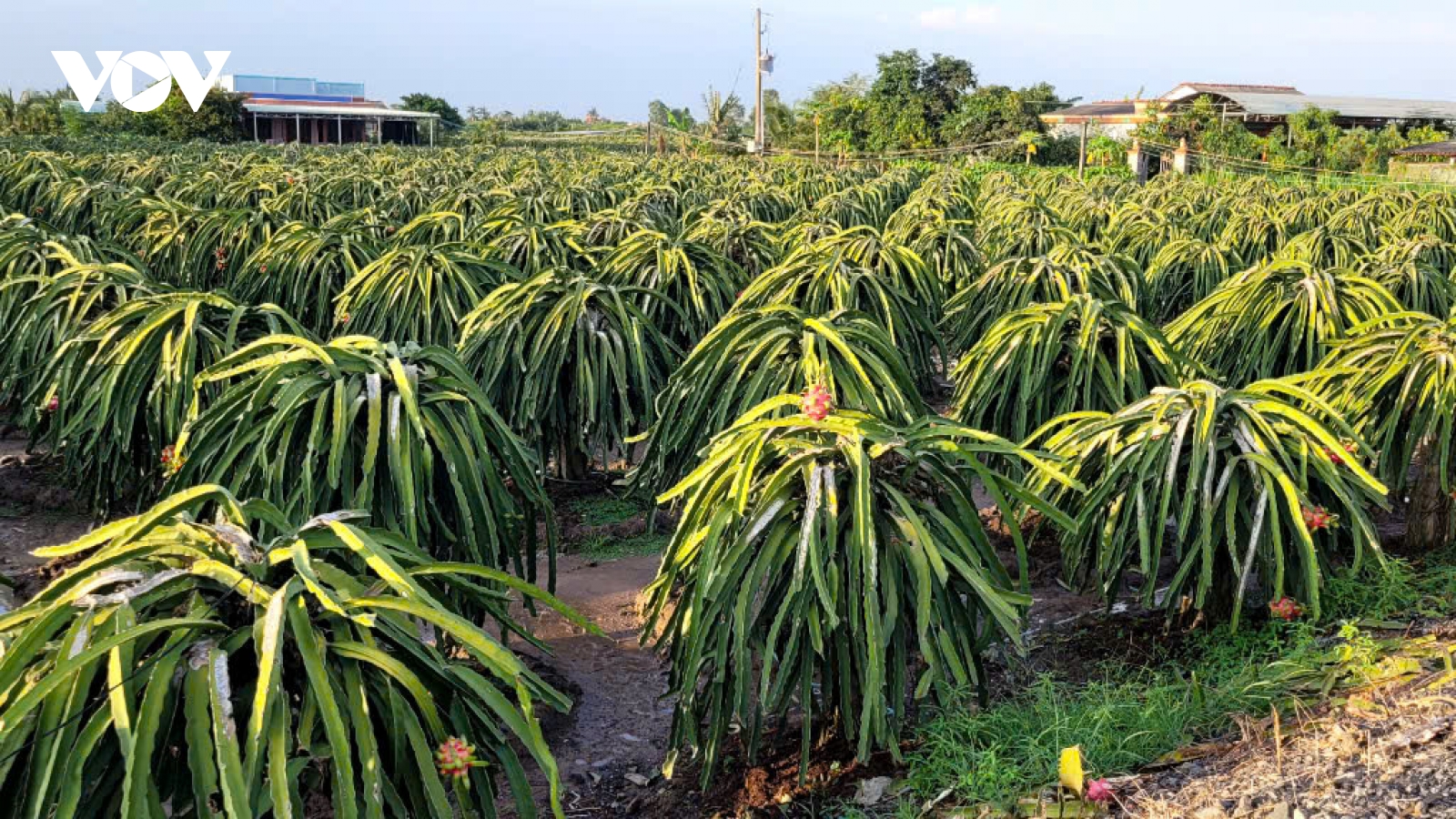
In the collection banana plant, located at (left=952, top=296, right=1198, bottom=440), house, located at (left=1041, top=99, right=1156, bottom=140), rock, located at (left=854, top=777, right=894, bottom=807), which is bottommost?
rock, located at (left=854, top=777, right=894, bottom=807)

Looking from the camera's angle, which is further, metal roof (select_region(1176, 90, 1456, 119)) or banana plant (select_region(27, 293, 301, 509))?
metal roof (select_region(1176, 90, 1456, 119))

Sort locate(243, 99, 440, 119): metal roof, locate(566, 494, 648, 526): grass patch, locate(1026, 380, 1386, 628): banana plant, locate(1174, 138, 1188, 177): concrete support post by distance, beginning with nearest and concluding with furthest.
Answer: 1. locate(1026, 380, 1386, 628): banana plant
2. locate(566, 494, 648, 526): grass patch
3. locate(1174, 138, 1188, 177): concrete support post
4. locate(243, 99, 440, 119): metal roof

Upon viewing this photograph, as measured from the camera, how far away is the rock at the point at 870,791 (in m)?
3.48

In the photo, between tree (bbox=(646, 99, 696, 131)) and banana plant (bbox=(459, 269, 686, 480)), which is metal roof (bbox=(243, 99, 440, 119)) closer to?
tree (bbox=(646, 99, 696, 131))

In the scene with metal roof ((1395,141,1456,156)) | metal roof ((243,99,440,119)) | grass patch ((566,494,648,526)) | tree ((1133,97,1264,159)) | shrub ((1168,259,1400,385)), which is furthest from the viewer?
metal roof ((243,99,440,119))

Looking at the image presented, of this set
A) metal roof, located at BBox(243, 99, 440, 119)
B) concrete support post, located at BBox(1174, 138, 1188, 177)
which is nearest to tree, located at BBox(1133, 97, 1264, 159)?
concrete support post, located at BBox(1174, 138, 1188, 177)

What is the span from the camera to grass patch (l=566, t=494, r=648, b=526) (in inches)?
273

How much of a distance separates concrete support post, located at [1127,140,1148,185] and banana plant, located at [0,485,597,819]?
25463 millimetres

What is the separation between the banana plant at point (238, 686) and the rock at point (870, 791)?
132cm

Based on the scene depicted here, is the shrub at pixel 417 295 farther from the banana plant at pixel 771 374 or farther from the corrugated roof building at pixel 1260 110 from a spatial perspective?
the corrugated roof building at pixel 1260 110

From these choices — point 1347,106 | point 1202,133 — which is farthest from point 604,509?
point 1347,106

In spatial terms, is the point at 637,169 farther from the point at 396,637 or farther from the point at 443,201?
the point at 396,637

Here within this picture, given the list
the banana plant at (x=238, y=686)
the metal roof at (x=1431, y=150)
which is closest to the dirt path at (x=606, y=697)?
the banana plant at (x=238, y=686)

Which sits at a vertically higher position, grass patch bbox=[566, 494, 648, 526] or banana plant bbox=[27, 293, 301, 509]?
banana plant bbox=[27, 293, 301, 509]
